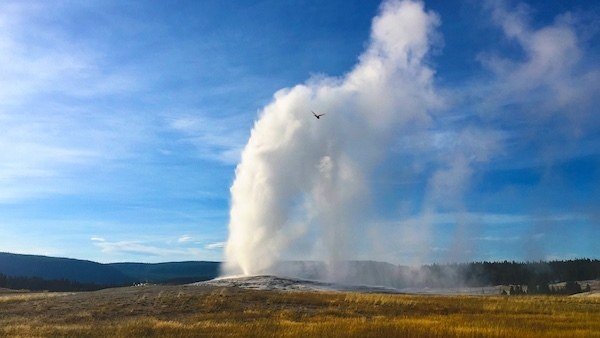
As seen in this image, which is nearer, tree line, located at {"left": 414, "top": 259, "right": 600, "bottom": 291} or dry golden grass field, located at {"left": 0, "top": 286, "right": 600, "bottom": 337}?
dry golden grass field, located at {"left": 0, "top": 286, "right": 600, "bottom": 337}

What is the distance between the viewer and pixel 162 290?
51.0 m

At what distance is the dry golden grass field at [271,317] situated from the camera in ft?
94.8

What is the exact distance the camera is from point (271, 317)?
36.2 m

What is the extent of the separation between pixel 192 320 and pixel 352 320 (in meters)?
8.93

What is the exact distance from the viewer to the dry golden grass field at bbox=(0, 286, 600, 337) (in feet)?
94.8

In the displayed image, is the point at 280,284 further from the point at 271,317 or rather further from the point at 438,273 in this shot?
the point at 438,273

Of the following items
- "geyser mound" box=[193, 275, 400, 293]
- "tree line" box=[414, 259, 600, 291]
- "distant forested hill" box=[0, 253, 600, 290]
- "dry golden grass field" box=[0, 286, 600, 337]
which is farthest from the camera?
"tree line" box=[414, 259, 600, 291]

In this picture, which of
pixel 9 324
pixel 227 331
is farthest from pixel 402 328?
pixel 9 324

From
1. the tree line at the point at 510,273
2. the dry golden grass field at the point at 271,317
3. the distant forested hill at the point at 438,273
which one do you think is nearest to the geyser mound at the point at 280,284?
the distant forested hill at the point at 438,273

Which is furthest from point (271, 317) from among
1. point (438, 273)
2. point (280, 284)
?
point (438, 273)

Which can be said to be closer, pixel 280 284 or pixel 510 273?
pixel 280 284

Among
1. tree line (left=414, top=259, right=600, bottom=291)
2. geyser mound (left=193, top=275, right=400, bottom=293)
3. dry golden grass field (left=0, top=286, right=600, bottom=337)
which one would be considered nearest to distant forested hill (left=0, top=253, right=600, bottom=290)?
tree line (left=414, top=259, right=600, bottom=291)

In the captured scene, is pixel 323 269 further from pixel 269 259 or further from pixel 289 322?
pixel 289 322

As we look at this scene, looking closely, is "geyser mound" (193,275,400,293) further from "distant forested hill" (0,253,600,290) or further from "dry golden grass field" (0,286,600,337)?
"dry golden grass field" (0,286,600,337)
